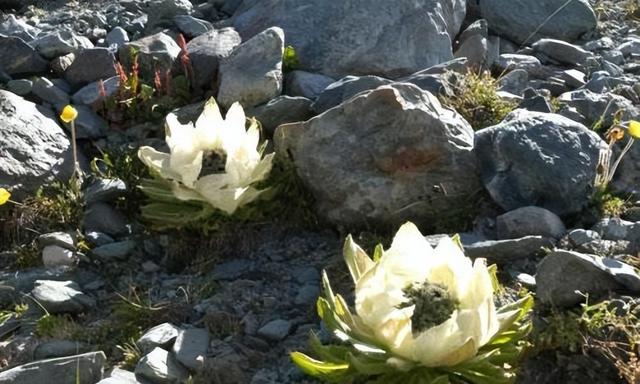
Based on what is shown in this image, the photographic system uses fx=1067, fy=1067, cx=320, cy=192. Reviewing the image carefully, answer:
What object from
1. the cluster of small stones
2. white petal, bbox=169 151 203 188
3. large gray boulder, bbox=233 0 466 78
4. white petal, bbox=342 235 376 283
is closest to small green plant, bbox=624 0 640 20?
the cluster of small stones

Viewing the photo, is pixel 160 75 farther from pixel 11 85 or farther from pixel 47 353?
pixel 47 353

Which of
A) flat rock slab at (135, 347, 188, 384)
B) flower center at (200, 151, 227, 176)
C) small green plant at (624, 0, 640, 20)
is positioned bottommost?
small green plant at (624, 0, 640, 20)

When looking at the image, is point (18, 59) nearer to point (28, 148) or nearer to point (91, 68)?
point (91, 68)

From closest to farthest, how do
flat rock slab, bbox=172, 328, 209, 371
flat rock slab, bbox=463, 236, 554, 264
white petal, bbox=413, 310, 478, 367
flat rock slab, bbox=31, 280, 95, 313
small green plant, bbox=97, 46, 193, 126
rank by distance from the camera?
white petal, bbox=413, 310, 478, 367, flat rock slab, bbox=172, 328, 209, 371, flat rock slab, bbox=463, 236, 554, 264, flat rock slab, bbox=31, 280, 95, 313, small green plant, bbox=97, 46, 193, 126

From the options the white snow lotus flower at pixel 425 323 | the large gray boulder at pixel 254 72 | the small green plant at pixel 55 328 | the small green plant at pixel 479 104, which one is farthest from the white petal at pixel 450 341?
the large gray boulder at pixel 254 72

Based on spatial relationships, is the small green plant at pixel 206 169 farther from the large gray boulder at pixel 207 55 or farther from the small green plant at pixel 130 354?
the large gray boulder at pixel 207 55

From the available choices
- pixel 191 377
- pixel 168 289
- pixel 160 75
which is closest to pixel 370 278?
pixel 191 377

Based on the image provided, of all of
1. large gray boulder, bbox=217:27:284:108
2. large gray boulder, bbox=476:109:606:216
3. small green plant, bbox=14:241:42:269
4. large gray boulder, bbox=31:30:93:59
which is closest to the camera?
large gray boulder, bbox=476:109:606:216

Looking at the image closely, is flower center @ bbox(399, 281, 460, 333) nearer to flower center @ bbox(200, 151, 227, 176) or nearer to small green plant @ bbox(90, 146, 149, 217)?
flower center @ bbox(200, 151, 227, 176)
